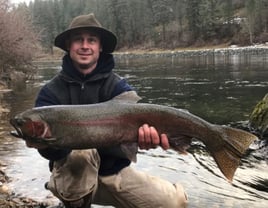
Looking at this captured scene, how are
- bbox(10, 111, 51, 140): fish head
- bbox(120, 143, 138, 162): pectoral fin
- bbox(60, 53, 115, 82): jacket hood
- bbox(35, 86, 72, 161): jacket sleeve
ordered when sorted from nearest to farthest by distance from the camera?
bbox(10, 111, 51, 140): fish head → bbox(120, 143, 138, 162): pectoral fin → bbox(35, 86, 72, 161): jacket sleeve → bbox(60, 53, 115, 82): jacket hood

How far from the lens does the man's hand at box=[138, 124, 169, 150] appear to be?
4.52 m

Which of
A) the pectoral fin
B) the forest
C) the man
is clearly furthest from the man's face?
the forest

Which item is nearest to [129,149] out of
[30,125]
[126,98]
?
[126,98]

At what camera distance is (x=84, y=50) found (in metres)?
5.34

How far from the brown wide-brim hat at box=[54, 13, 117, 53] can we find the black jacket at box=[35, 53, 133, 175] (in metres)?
0.26

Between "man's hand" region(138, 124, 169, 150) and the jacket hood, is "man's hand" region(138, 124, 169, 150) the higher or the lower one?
the lower one

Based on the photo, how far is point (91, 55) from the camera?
538 centimetres

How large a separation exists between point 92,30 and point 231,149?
7.12 ft

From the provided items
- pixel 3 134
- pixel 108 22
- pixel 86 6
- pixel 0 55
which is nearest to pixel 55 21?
pixel 86 6

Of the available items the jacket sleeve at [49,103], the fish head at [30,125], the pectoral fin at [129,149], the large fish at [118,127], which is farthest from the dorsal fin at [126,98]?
the jacket sleeve at [49,103]

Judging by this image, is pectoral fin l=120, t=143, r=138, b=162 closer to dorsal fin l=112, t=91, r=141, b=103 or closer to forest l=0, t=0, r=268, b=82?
dorsal fin l=112, t=91, r=141, b=103

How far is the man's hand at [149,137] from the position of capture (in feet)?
14.8

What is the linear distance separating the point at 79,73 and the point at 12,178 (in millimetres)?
4524

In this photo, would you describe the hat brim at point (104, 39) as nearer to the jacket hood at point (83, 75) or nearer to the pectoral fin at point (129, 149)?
the jacket hood at point (83, 75)
